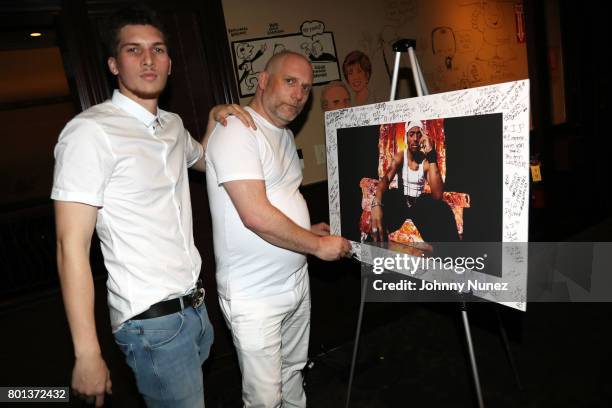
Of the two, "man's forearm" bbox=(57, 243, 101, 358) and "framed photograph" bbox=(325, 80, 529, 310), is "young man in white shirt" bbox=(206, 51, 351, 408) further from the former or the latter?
"man's forearm" bbox=(57, 243, 101, 358)

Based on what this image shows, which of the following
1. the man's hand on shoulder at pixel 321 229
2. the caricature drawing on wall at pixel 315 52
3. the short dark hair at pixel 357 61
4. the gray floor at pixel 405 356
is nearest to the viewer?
the man's hand on shoulder at pixel 321 229

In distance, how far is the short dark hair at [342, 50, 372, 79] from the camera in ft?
9.13

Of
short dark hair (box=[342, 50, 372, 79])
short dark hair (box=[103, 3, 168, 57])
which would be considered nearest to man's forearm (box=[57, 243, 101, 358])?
short dark hair (box=[103, 3, 168, 57])

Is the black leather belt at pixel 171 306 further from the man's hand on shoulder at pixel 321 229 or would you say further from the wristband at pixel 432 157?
the wristband at pixel 432 157

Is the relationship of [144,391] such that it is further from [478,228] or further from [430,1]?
[430,1]

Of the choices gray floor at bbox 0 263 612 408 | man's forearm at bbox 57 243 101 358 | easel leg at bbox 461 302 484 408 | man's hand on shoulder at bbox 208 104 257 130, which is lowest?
gray floor at bbox 0 263 612 408

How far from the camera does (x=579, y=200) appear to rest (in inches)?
171

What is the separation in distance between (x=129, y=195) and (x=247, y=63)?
57.0 inches

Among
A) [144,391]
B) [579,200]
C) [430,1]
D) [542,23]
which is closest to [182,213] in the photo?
[144,391]

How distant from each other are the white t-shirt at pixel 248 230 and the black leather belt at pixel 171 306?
0.79 ft

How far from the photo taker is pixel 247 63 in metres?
2.44

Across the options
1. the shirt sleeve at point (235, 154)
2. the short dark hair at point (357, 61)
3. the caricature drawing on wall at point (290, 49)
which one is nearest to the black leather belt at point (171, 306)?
the shirt sleeve at point (235, 154)

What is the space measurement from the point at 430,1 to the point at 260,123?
7.22 feet

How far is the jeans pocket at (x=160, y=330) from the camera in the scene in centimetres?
127
